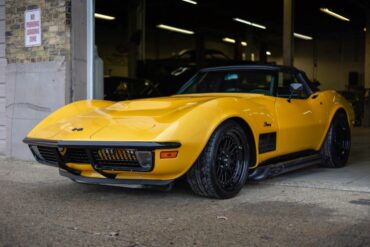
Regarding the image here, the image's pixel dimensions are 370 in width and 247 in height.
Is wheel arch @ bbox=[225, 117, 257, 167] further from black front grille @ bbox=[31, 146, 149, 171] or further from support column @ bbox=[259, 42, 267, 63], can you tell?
support column @ bbox=[259, 42, 267, 63]

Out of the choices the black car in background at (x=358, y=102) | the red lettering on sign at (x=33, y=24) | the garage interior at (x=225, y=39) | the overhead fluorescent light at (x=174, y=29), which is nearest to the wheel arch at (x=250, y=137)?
the red lettering on sign at (x=33, y=24)

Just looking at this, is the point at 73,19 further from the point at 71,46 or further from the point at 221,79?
the point at 221,79

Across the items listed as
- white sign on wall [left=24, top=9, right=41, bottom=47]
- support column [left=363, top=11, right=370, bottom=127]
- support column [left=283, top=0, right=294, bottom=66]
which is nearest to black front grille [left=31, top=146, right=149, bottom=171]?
white sign on wall [left=24, top=9, right=41, bottom=47]

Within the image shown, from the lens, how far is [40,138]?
5.05 meters

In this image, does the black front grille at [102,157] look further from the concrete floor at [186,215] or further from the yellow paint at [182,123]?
the concrete floor at [186,215]

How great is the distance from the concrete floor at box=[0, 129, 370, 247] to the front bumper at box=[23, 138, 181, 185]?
26cm

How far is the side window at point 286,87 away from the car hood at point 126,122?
122cm

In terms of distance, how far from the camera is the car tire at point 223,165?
15.4 feet

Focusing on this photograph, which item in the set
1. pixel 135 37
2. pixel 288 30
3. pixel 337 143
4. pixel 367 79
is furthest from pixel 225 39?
pixel 337 143

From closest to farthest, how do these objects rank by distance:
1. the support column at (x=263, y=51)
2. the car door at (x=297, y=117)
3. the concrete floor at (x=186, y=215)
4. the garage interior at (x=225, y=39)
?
the concrete floor at (x=186, y=215), the car door at (x=297, y=117), the garage interior at (x=225, y=39), the support column at (x=263, y=51)

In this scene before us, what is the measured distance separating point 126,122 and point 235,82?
1796 millimetres

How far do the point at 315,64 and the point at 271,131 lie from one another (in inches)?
1190

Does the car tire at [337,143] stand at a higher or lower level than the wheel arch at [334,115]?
lower

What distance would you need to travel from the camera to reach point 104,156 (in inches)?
181
